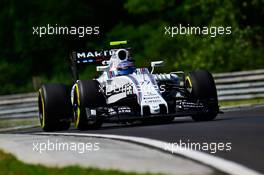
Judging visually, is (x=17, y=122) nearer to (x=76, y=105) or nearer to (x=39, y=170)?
(x=76, y=105)

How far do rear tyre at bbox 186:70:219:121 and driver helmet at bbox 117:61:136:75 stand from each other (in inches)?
43.3

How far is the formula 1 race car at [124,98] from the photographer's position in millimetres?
14289

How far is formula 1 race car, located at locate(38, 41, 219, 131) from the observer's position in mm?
14289

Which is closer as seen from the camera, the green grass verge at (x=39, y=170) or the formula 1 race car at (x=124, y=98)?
the green grass verge at (x=39, y=170)

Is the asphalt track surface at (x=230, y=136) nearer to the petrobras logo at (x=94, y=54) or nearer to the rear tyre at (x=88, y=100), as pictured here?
the rear tyre at (x=88, y=100)

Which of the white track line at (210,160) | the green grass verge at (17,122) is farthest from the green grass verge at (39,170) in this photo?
the green grass verge at (17,122)

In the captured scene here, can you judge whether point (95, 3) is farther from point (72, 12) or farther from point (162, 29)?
point (162, 29)

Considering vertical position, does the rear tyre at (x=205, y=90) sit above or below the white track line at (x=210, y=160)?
above

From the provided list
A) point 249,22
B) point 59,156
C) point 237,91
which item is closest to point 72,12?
point 249,22

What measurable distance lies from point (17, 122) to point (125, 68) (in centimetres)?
915

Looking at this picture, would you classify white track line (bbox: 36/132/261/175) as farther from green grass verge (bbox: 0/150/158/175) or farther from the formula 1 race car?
the formula 1 race car

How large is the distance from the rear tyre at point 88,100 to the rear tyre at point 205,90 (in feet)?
4.92

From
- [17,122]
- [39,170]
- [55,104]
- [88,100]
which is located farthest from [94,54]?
[39,170]

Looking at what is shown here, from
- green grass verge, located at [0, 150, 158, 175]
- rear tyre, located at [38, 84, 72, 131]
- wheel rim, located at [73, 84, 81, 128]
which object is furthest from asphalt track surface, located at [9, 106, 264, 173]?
rear tyre, located at [38, 84, 72, 131]
